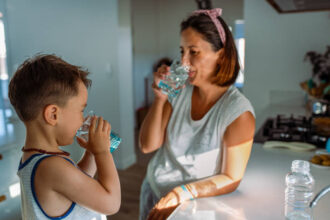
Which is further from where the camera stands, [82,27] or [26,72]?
[82,27]

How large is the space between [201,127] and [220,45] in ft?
1.12

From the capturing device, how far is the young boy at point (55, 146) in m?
0.74

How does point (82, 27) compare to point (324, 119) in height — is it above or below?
above

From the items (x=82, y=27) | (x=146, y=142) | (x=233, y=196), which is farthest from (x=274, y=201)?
(x=82, y=27)

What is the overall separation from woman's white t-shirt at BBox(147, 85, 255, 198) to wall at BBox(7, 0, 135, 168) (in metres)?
0.72

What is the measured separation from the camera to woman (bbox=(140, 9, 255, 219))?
1.06 metres

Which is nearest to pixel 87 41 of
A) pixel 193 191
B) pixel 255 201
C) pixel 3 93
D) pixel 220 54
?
pixel 3 93

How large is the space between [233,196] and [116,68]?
101 inches

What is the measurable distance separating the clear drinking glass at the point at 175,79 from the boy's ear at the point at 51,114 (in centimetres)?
54

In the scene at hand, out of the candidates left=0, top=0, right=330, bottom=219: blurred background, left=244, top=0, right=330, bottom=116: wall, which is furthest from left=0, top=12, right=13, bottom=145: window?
left=244, top=0, right=330, bottom=116: wall

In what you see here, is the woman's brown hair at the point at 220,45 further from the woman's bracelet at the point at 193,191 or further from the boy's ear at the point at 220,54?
the woman's bracelet at the point at 193,191

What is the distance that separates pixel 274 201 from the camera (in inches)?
41.2

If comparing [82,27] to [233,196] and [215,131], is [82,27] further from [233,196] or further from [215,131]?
[233,196]

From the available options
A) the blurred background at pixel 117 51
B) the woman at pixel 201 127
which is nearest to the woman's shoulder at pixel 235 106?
the woman at pixel 201 127
